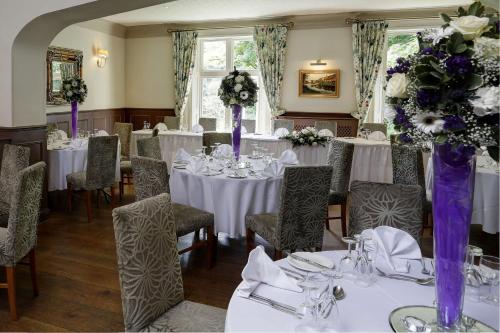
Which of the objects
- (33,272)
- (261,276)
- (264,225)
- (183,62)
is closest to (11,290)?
(33,272)

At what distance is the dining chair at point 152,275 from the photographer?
5.56ft

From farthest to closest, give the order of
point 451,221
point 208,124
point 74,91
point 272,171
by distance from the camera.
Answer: point 208,124
point 74,91
point 272,171
point 451,221

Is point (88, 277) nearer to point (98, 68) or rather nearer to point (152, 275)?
point (152, 275)

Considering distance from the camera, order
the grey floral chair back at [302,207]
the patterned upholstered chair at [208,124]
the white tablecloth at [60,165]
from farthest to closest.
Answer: the patterned upholstered chair at [208,124] < the white tablecloth at [60,165] < the grey floral chair back at [302,207]

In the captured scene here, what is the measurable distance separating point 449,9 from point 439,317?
25.1 ft

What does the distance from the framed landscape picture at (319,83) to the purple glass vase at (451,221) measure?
7.41 metres

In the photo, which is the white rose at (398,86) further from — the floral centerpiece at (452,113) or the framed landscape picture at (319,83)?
the framed landscape picture at (319,83)

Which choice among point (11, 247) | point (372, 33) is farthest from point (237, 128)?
point (372, 33)

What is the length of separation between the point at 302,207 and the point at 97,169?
2.94 metres

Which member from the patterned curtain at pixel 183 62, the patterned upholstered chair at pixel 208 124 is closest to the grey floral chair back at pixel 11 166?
the patterned upholstered chair at pixel 208 124

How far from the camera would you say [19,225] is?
108 inches

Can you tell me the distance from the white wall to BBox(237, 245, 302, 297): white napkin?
7.02 m

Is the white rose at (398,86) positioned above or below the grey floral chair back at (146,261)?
above

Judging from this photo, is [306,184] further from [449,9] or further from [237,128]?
[449,9]
